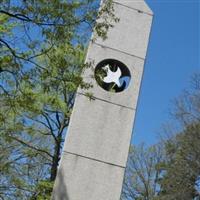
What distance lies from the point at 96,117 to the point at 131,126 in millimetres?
719

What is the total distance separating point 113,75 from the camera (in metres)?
9.76

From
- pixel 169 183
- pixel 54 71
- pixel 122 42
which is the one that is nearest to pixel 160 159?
pixel 169 183

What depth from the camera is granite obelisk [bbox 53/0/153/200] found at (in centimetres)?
851

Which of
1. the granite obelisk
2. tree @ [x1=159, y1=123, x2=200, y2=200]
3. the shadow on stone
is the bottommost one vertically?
the shadow on stone

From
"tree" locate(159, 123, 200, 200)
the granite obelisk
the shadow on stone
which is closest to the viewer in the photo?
the shadow on stone

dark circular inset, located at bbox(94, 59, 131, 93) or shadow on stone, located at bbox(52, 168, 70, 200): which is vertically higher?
dark circular inset, located at bbox(94, 59, 131, 93)

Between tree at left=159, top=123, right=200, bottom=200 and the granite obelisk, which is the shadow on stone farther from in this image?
tree at left=159, top=123, right=200, bottom=200

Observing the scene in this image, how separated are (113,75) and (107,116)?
105cm

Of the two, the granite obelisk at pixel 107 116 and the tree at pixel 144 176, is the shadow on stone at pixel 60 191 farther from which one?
the tree at pixel 144 176

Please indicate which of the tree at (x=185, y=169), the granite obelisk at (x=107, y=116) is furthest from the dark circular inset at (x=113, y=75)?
the tree at (x=185, y=169)

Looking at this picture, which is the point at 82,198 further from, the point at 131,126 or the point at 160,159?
the point at 160,159

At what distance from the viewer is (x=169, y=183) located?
69.6ft

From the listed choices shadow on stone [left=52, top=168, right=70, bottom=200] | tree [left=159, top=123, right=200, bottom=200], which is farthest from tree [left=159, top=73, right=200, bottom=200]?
shadow on stone [left=52, top=168, right=70, bottom=200]

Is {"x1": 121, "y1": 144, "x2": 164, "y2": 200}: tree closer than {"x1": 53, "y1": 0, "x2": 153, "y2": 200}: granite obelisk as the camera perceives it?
No
